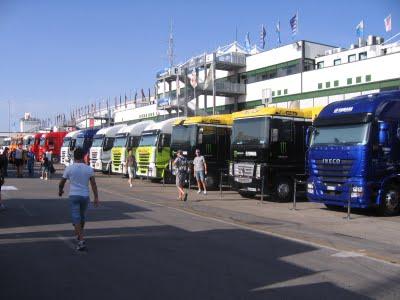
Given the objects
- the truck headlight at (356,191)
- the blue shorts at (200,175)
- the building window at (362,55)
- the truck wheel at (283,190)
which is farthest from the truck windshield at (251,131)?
the building window at (362,55)

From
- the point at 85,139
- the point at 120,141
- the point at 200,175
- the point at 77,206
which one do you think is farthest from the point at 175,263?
the point at 85,139

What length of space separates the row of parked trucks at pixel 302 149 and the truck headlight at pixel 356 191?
0.03 m

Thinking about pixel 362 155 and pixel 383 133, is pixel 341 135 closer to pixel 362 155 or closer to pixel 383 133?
pixel 362 155

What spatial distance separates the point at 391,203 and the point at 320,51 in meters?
37.8

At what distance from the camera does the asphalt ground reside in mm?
6523

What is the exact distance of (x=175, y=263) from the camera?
319 inches

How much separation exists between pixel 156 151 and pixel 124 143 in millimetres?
5842

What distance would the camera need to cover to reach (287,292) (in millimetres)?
6523

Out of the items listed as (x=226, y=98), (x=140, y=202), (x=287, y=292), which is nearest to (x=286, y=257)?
(x=287, y=292)

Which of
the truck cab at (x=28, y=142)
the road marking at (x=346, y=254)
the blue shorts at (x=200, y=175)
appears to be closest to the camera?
the road marking at (x=346, y=254)

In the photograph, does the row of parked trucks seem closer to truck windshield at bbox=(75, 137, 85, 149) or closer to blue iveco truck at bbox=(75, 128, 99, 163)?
blue iveco truck at bbox=(75, 128, 99, 163)

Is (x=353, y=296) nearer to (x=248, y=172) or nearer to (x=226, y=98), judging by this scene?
(x=248, y=172)

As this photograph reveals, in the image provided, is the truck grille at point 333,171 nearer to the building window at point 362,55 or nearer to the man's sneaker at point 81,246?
the man's sneaker at point 81,246

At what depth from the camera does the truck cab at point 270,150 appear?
19266mm
